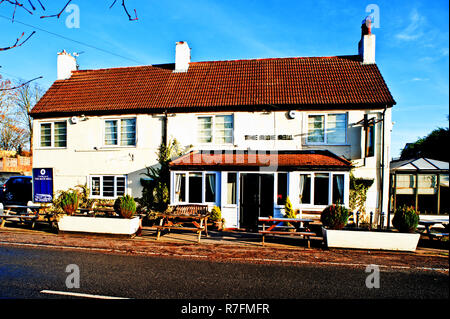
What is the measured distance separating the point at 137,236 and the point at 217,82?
9.35 m

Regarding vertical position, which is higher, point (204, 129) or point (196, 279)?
point (204, 129)

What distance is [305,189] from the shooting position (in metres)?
12.3

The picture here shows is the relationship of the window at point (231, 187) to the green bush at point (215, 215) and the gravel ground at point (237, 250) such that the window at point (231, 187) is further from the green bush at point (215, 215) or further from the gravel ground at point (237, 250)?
the gravel ground at point (237, 250)

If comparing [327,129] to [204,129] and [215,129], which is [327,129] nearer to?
[215,129]

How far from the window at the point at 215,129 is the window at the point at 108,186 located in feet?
15.6

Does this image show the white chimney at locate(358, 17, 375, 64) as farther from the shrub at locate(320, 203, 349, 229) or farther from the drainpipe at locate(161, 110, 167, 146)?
the drainpipe at locate(161, 110, 167, 146)

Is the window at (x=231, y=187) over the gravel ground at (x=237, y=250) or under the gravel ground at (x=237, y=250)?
over

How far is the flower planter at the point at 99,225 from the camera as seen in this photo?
1000 cm

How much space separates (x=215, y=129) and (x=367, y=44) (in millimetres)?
9485

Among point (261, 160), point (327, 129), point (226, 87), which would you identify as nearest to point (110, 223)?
point (261, 160)

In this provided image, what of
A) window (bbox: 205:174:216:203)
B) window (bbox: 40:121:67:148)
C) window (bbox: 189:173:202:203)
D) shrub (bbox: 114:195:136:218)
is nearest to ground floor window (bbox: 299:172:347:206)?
window (bbox: 205:174:216:203)

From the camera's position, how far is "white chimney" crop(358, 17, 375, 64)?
573 inches

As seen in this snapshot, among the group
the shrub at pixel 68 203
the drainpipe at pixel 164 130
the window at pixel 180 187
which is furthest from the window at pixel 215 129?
the shrub at pixel 68 203
